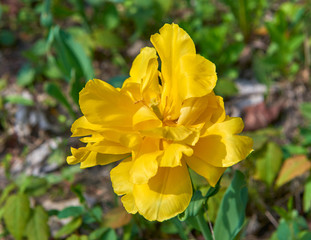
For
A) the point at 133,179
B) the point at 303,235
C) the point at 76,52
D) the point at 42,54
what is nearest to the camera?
the point at 133,179

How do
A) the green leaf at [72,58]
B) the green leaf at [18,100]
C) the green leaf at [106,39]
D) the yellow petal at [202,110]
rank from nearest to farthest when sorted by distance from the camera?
the yellow petal at [202,110], the green leaf at [72,58], the green leaf at [18,100], the green leaf at [106,39]

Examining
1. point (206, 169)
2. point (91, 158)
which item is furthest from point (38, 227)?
point (206, 169)

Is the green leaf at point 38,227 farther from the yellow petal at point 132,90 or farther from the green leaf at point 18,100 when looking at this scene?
the green leaf at point 18,100

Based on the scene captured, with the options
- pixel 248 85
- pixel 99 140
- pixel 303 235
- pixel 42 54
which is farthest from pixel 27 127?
pixel 303 235

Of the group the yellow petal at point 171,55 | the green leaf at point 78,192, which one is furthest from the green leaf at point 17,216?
the yellow petal at point 171,55

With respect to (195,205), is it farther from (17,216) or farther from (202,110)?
(17,216)

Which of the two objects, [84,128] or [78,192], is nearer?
[84,128]

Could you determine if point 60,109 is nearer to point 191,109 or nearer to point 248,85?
A: point 248,85
